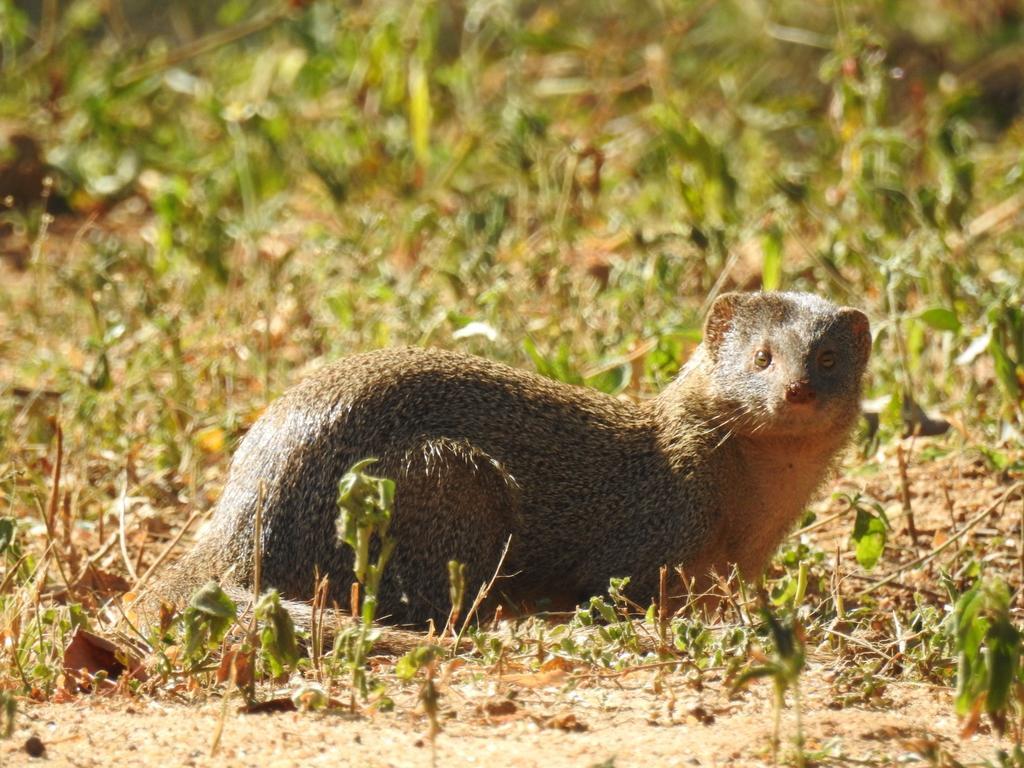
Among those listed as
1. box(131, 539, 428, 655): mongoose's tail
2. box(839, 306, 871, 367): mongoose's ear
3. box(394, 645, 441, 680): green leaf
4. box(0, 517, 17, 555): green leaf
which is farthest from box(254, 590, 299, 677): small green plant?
box(839, 306, 871, 367): mongoose's ear

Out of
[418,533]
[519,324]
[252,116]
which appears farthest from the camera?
[252,116]

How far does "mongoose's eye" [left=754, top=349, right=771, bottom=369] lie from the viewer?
4500mm

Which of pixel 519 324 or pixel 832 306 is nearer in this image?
pixel 832 306

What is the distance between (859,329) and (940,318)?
0.35 metres

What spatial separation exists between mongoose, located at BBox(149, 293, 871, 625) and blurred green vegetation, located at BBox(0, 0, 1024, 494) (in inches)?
17.6

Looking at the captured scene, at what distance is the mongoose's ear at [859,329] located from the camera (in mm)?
4543

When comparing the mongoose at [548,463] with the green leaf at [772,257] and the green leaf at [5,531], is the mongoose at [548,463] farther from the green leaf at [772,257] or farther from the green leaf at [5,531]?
the green leaf at [772,257]

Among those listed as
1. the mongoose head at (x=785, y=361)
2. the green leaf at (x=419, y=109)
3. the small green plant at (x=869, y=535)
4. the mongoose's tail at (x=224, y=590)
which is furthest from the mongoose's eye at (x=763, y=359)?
the green leaf at (x=419, y=109)

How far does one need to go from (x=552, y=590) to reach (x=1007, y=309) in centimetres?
159

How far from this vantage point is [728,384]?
15.0 feet

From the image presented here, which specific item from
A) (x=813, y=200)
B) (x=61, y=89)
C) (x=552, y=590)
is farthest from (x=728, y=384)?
(x=61, y=89)

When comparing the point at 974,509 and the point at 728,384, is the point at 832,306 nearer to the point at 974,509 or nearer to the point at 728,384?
the point at 728,384

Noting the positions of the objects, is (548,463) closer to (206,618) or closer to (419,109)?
(206,618)

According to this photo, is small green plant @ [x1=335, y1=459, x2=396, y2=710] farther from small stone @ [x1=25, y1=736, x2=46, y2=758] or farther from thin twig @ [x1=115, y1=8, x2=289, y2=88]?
thin twig @ [x1=115, y1=8, x2=289, y2=88]
